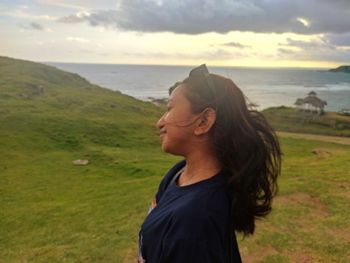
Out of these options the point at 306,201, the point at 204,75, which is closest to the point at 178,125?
the point at 204,75

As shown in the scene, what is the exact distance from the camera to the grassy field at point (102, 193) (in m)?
8.52

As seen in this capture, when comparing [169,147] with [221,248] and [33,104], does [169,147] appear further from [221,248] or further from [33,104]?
[33,104]

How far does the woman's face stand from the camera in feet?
7.41

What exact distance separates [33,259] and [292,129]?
157ft

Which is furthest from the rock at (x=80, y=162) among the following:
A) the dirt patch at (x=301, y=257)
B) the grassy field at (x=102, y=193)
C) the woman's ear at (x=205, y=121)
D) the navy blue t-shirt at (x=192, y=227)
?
the woman's ear at (x=205, y=121)

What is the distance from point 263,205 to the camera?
2.42m

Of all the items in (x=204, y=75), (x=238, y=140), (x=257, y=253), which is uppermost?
(x=204, y=75)

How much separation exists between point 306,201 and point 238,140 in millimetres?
9572

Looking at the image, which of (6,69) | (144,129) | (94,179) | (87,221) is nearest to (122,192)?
(87,221)

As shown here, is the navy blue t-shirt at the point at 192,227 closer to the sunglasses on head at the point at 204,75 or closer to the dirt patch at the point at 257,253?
the sunglasses on head at the point at 204,75

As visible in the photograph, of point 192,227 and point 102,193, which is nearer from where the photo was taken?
point 192,227

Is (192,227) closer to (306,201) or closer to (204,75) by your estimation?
(204,75)

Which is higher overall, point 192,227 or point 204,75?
point 204,75

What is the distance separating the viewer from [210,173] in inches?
88.0
